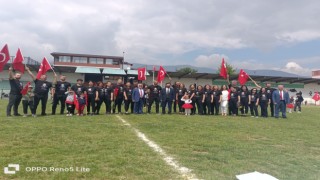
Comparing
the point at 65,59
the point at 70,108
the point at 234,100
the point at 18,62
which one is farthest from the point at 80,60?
the point at 70,108

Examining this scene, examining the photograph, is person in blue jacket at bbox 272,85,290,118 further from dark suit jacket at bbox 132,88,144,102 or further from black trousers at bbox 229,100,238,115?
dark suit jacket at bbox 132,88,144,102

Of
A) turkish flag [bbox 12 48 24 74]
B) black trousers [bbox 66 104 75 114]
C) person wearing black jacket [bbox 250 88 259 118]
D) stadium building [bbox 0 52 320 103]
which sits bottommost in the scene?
black trousers [bbox 66 104 75 114]

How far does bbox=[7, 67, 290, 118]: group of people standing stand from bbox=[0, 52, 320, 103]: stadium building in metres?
18.1

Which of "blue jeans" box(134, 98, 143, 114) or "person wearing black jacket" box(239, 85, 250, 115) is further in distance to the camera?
"person wearing black jacket" box(239, 85, 250, 115)

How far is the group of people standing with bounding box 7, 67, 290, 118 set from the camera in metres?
14.0

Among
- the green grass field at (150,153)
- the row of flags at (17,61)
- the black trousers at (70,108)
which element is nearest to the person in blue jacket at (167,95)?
the black trousers at (70,108)

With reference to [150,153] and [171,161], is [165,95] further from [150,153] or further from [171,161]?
[171,161]

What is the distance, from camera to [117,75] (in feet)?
159

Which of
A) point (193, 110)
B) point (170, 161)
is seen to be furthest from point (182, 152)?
point (193, 110)

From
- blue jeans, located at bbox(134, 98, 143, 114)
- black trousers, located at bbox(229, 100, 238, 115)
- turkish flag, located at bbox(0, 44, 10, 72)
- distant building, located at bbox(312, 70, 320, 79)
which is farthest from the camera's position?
distant building, located at bbox(312, 70, 320, 79)

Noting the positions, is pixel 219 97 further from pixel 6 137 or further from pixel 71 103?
pixel 6 137

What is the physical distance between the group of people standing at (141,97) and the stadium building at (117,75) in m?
18.1

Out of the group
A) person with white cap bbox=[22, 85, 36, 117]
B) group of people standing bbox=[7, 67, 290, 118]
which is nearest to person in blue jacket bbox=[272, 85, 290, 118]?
group of people standing bbox=[7, 67, 290, 118]

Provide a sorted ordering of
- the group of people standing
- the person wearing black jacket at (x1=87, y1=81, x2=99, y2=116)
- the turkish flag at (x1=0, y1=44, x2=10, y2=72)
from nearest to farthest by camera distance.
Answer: the group of people standing → the turkish flag at (x1=0, y1=44, x2=10, y2=72) → the person wearing black jacket at (x1=87, y1=81, x2=99, y2=116)
